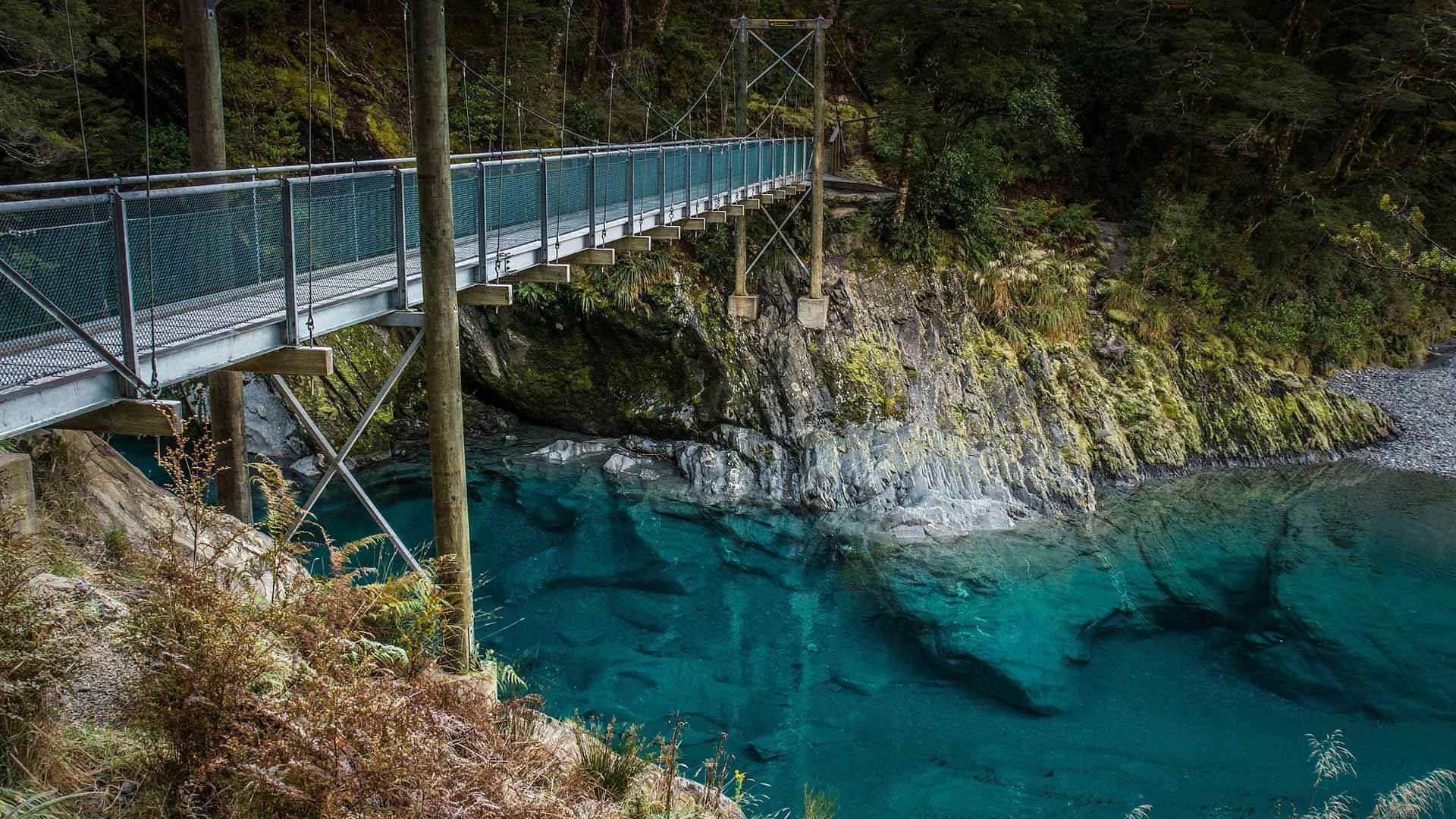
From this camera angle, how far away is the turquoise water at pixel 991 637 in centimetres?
688

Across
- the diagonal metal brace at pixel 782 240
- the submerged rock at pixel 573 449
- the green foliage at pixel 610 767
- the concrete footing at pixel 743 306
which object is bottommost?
the submerged rock at pixel 573 449

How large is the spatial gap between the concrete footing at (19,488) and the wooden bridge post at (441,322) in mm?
1809

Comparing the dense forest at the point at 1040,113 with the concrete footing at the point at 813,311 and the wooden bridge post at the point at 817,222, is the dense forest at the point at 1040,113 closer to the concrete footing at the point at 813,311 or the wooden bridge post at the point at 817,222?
the wooden bridge post at the point at 817,222

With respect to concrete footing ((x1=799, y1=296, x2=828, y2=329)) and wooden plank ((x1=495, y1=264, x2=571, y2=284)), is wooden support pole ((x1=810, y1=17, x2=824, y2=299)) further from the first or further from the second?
wooden plank ((x1=495, y1=264, x2=571, y2=284))

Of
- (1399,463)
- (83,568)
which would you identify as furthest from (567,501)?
(1399,463)

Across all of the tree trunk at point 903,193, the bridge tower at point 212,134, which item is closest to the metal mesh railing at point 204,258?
the bridge tower at point 212,134

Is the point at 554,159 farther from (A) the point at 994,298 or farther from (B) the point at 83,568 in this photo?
(A) the point at 994,298

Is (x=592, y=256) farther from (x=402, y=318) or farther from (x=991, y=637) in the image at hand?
(x=991, y=637)

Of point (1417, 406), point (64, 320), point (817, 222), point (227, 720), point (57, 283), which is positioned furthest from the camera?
point (1417, 406)

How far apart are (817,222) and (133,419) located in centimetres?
971

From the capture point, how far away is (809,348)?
12.4 meters

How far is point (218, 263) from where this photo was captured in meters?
4.29

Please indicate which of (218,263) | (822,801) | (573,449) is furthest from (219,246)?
(573,449)

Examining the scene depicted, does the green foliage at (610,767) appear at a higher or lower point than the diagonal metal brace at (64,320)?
lower
